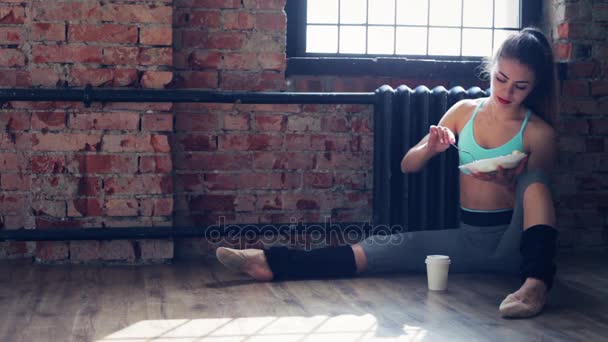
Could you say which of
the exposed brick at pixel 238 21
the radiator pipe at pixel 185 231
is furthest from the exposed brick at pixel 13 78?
the exposed brick at pixel 238 21

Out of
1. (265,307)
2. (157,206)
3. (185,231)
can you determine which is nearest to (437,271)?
(265,307)

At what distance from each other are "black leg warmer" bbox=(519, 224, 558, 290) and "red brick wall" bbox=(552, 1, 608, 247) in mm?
1017

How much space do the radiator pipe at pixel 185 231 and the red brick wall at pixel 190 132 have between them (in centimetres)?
7

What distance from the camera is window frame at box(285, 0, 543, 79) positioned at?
304cm

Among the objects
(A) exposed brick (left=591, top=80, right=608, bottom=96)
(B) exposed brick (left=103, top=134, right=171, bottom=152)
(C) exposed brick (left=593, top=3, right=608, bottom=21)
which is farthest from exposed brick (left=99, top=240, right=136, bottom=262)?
(C) exposed brick (left=593, top=3, right=608, bottom=21)

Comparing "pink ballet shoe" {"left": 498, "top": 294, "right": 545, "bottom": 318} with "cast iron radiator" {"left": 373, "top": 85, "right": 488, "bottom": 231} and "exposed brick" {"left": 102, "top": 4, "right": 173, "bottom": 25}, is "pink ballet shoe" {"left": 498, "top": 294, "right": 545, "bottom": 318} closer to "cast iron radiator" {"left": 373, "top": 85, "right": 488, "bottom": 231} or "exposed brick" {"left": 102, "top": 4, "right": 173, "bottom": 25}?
"cast iron radiator" {"left": 373, "top": 85, "right": 488, "bottom": 231}

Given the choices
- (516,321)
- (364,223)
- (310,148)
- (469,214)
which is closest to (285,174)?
(310,148)

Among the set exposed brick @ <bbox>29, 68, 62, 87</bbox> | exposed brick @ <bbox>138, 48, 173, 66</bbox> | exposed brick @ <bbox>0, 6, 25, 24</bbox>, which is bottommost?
exposed brick @ <bbox>29, 68, 62, 87</bbox>

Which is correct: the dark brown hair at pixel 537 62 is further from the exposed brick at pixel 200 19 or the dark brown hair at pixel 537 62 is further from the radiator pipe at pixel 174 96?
the exposed brick at pixel 200 19

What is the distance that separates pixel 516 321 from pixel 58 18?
1821 mm

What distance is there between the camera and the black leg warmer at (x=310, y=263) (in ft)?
8.18

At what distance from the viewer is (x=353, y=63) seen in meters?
3.05

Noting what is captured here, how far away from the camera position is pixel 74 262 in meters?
2.79

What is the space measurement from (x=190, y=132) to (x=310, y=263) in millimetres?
766
